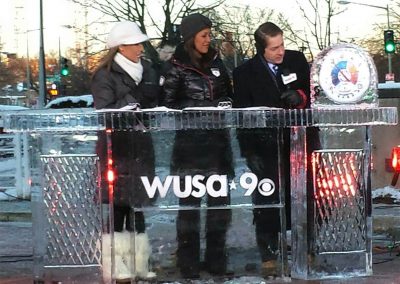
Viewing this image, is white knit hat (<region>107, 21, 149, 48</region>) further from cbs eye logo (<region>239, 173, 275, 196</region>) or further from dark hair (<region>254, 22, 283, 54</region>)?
cbs eye logo (<region>239, 173, 275, 196</region>)

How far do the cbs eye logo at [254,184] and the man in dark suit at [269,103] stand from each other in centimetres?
2

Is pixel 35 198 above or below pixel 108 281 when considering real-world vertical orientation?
above

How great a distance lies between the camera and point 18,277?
17.1ft

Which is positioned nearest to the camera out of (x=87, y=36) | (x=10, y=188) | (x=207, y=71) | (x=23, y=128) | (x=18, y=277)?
(x=23, y=128)

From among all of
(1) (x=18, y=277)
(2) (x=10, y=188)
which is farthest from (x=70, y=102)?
(1) (x=18, y=277)

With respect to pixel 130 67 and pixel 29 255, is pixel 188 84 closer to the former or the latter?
pixel 130 67

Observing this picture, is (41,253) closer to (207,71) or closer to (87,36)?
(207,71)

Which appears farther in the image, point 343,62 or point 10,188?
point 10,188

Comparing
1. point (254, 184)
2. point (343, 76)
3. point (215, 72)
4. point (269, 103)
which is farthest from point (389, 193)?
point (254, 184)

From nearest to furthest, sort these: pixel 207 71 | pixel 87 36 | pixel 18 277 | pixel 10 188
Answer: pixel 207 71, pixel 18 277, pixel 10 188, pixel 87 36

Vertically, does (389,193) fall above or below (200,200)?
below

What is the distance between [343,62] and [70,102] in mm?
20663

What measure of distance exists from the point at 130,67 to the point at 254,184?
102cm

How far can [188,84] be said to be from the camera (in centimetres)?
433
